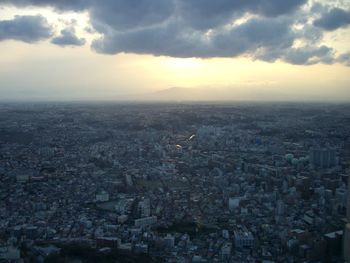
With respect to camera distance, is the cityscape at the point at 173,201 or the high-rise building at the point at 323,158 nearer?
the cityscape at the point at 173,201

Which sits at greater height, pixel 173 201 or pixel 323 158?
pixel 323 158

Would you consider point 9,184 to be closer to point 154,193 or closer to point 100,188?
point 100,188

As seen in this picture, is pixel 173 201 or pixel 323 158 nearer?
pixel 173 201

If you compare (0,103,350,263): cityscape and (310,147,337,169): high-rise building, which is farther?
(310,147,337,169): high-rise building

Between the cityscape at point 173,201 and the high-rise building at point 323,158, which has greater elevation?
the high-rise building at point 323,158
